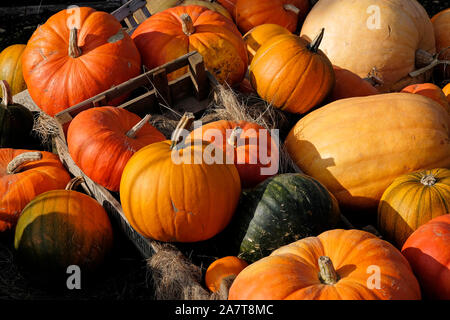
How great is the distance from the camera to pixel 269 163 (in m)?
2.94

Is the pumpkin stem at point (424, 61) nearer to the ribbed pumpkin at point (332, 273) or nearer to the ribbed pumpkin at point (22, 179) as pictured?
the ribbed pumpkin at point (332, 273)

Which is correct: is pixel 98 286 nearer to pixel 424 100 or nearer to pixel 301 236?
pixel 301 236

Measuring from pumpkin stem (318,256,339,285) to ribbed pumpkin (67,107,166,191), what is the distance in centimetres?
145

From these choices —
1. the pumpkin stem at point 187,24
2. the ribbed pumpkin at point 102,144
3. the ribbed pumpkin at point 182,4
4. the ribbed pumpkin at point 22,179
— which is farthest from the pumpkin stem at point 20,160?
the ribbed pumpkin at point 182,4

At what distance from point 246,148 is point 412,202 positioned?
3.41ft

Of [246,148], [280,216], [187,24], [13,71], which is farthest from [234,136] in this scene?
[13,71]

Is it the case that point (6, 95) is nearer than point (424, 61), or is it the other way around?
point (6, 95)

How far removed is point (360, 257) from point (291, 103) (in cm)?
169

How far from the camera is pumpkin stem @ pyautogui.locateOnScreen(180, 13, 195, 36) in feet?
12.1

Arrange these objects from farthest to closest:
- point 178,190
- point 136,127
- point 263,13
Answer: point 263,13 < point 136,127 < point 178,190

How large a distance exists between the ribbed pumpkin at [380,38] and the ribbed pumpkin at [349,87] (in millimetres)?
395

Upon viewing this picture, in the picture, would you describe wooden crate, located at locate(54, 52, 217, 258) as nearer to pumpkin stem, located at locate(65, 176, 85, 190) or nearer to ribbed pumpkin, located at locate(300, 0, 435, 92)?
pumpkin stem, located at locate(65, 176, 85, 190)

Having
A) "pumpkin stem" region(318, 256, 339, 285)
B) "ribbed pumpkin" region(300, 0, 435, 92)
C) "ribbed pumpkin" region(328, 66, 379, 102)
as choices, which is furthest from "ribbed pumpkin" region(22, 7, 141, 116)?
"pumpkin stem" region(318, 256, 339, 285)

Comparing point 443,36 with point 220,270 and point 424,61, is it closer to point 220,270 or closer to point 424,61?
point 424,61
